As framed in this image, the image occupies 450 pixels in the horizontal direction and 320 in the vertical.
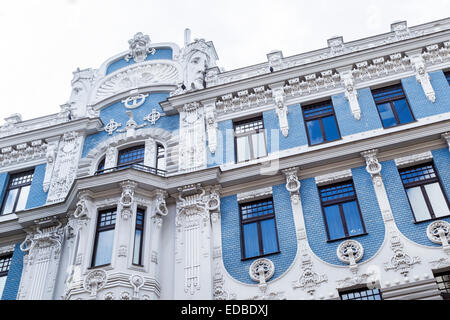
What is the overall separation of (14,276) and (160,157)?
7.56 meters

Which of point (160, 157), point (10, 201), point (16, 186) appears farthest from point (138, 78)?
point (10, 201)

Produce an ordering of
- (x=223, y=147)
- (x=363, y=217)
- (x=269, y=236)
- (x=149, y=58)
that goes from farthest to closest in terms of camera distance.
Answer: (x=149, y=58) → (x=223, y=147) → (x=269, y=236) → (x=363, y=217)

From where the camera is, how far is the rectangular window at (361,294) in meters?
16.8

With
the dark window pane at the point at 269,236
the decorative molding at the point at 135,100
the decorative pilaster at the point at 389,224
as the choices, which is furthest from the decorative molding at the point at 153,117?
the decorative pilaster at the point at 389,224

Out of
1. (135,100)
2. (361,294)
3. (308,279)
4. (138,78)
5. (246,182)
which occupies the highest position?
(138,78)

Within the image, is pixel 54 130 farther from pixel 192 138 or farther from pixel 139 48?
pixel 192 138

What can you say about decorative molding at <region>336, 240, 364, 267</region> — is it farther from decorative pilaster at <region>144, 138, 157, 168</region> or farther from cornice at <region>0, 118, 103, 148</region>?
cornice at <region>0, 118, 103, 148</region>

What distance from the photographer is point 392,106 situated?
21906 mm

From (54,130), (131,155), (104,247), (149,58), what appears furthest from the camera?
(149,58)

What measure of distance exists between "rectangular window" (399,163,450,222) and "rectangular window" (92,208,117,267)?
1081 cm

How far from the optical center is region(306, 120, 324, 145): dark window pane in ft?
71.4

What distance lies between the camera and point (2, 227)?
21.8 metres

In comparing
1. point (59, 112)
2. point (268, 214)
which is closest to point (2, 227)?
point (59, 112)
